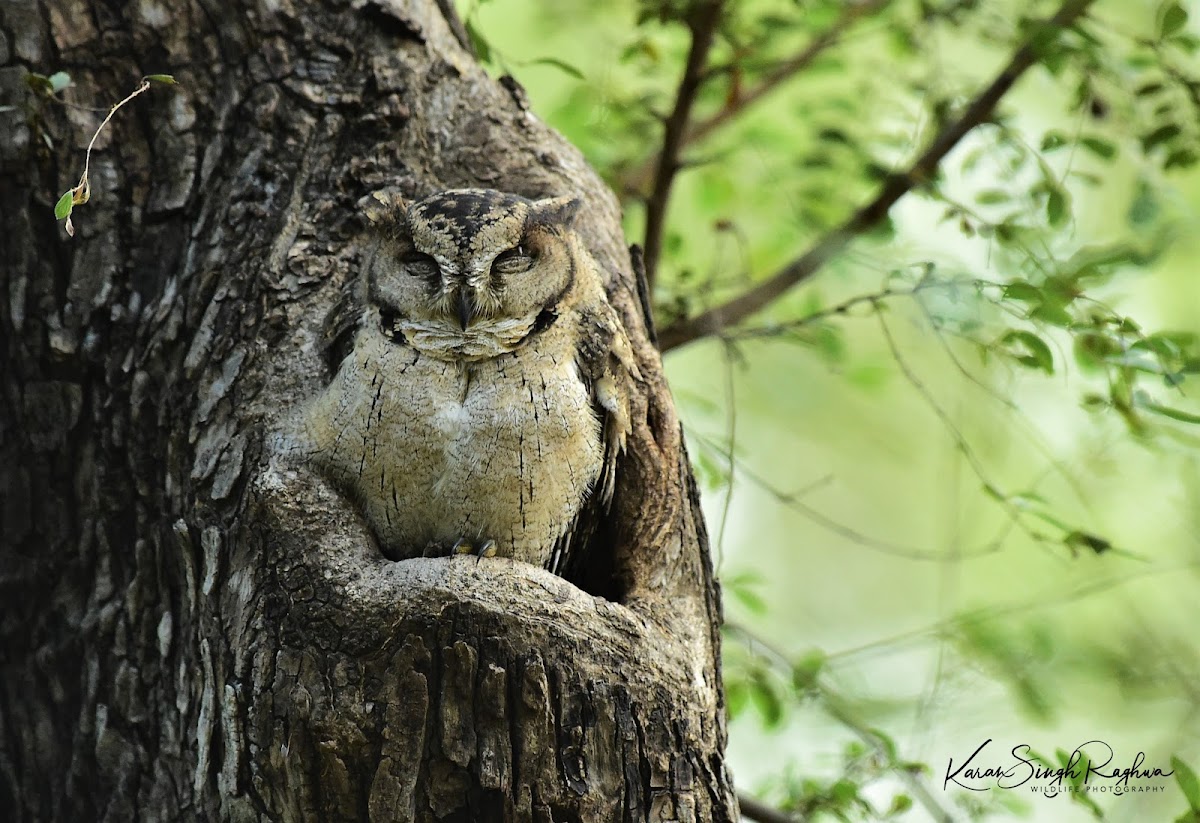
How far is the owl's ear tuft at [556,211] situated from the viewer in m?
2.45

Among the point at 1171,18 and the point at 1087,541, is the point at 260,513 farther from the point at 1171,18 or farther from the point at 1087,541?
the point at 1171,18

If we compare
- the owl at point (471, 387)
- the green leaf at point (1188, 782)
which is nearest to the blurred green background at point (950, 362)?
the green leaf at point (1188, 782)

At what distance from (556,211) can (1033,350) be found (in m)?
1.02

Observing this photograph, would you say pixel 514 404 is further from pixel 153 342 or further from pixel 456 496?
pixel 153 342

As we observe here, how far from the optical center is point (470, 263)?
92.0 inches

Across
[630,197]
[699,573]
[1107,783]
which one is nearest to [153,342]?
[699,573]

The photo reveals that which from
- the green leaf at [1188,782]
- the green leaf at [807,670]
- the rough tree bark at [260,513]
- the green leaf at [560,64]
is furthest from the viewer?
the green leaf at [807,670]

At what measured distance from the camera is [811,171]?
4082 mm

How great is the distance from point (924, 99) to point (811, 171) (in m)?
0.59

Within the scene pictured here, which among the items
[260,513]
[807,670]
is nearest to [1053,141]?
[807,670]

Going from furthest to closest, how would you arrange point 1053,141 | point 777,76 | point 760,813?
point 777,76 < point 760,813 < point 1053,141

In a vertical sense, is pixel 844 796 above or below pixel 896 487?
below

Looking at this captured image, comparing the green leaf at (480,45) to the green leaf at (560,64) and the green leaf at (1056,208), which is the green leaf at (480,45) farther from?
the green leaf at (1056,208)

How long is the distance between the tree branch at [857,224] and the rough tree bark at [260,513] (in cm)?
76
